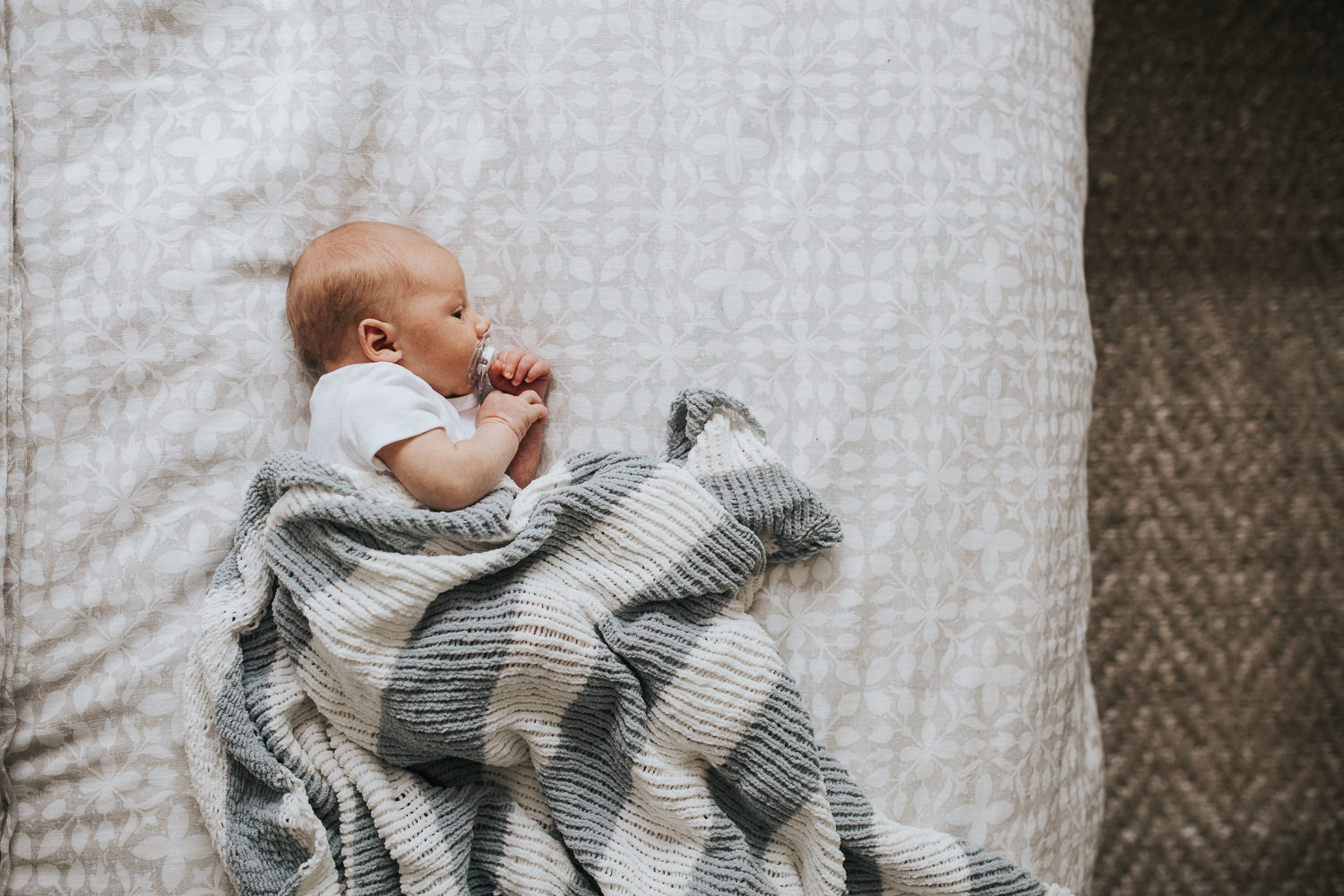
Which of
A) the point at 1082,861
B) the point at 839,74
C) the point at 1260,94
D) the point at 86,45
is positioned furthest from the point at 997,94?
the point at 86,45

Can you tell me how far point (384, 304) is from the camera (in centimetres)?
85

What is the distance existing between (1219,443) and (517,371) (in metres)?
1.07

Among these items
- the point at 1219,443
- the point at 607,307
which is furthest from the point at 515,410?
the point at 1219,443

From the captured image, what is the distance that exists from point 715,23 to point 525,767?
2.68 ft

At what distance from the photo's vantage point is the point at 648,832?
2.70 feet

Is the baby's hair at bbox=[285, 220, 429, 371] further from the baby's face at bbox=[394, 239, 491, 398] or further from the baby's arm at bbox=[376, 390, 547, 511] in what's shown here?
the baby's arm at bbox=[376, 390, 547, 511]

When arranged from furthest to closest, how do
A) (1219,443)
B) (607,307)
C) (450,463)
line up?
1. (1219,443)
2. (607,307)
3. (450,463)

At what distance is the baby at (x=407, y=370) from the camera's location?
81cm

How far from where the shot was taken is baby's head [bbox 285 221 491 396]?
849 millimetres

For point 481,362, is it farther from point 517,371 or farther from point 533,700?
point 533,700

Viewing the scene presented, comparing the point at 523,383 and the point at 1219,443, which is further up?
the point at 523,383

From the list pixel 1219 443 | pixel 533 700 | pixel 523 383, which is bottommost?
pixel 533 700

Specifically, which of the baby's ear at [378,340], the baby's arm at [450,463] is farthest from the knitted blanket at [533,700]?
the baby's ear at [378,340]

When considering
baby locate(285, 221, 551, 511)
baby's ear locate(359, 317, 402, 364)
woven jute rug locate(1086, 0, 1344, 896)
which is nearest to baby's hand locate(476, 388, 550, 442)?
baby locate(285, 221, 551, 511)
